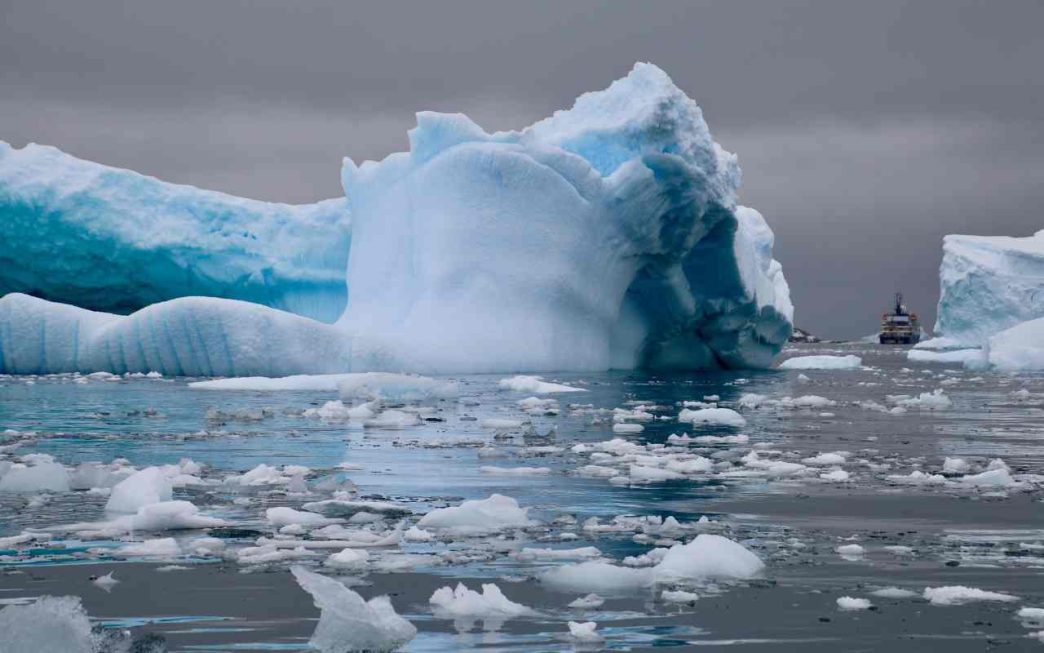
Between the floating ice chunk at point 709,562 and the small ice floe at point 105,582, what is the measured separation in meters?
1.66

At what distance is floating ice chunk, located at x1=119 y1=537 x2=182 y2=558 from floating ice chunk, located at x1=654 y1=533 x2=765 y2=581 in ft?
5.43

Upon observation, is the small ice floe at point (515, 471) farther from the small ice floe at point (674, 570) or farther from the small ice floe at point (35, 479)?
the small ice floe at point (674, 570)

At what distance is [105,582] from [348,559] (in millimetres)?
759

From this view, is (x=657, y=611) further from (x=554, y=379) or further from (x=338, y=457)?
(x=554, y=379)

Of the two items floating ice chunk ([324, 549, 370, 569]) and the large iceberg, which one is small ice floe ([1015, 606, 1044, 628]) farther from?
the large iceberg

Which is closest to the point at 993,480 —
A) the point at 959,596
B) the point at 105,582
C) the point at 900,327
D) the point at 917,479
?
the point at 917,479

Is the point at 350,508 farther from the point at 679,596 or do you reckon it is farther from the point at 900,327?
the point at 900,327

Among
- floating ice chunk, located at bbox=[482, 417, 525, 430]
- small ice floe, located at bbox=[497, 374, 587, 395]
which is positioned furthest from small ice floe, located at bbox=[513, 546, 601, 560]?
small ice floe, located at bbox=[497, 374, 587, 395]

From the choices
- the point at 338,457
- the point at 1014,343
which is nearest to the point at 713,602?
the point at 338,457

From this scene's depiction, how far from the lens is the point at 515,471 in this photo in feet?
22.3

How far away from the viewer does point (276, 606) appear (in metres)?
3.39

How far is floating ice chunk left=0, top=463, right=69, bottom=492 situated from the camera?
18.5 feet

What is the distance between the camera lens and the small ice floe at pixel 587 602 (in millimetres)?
3455

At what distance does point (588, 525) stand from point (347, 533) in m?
0.96
